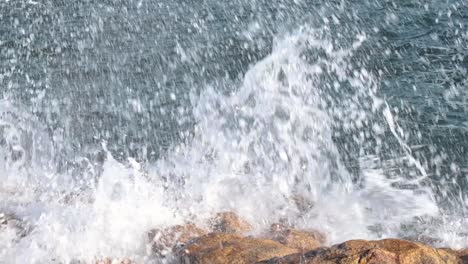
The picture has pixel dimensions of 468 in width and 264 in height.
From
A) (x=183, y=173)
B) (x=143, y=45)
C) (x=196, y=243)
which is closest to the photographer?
(x=196, y=243)

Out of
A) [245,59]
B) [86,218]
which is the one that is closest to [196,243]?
[86,218]

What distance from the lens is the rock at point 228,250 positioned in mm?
6070

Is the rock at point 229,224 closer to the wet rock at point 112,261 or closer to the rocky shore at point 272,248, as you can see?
the rocky shore at point 272,248

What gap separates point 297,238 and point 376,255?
226 cm

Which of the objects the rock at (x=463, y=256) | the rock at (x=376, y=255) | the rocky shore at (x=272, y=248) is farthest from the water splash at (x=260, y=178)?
the rock at (x=376, y=255)

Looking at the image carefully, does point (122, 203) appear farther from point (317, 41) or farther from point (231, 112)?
point (317, 41)

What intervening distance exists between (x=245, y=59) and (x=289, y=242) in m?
7.30

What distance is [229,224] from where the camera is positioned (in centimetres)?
775

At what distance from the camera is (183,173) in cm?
950

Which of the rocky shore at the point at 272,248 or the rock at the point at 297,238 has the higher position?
the rocky shore at the point at 272,248

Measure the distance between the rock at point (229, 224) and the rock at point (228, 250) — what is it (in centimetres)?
90

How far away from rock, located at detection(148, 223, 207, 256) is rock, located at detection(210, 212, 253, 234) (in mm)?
269

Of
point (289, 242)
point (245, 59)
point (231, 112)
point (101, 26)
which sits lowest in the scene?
point (289, 242)

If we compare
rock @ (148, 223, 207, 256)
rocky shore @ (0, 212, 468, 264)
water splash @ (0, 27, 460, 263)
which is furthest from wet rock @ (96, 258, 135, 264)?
rock @ (148, 223, 207, 256)
